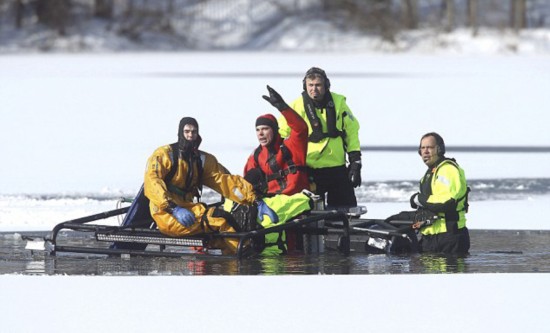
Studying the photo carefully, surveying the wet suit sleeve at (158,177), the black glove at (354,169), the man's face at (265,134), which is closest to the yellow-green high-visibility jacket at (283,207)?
the man's face at (265,134)

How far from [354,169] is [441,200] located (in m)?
1.05

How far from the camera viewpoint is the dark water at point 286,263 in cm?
972

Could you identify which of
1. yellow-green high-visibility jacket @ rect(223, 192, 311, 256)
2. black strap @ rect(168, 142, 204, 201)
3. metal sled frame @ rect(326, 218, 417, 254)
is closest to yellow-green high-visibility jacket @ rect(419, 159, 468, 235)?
metal sled frame @ rect(326, 218, 417, 254)

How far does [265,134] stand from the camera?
10539 millimetres

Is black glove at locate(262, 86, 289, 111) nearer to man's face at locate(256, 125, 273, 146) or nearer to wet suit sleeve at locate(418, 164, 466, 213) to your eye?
man's face at locate(256, 125, 273, 146)

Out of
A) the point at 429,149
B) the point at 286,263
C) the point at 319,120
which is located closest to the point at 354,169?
the point at 319,120

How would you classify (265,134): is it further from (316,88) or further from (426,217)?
(426,217)

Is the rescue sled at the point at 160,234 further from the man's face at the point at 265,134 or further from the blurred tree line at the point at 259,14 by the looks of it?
the blurred tree line at the point at 259,14

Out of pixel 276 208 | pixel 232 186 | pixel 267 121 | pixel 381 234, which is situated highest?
pixel 267 121

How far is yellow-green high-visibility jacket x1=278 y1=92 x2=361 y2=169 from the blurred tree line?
108 feet

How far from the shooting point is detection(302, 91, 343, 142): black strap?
11.2 meters

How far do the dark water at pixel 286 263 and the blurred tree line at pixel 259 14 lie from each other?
3366cm
